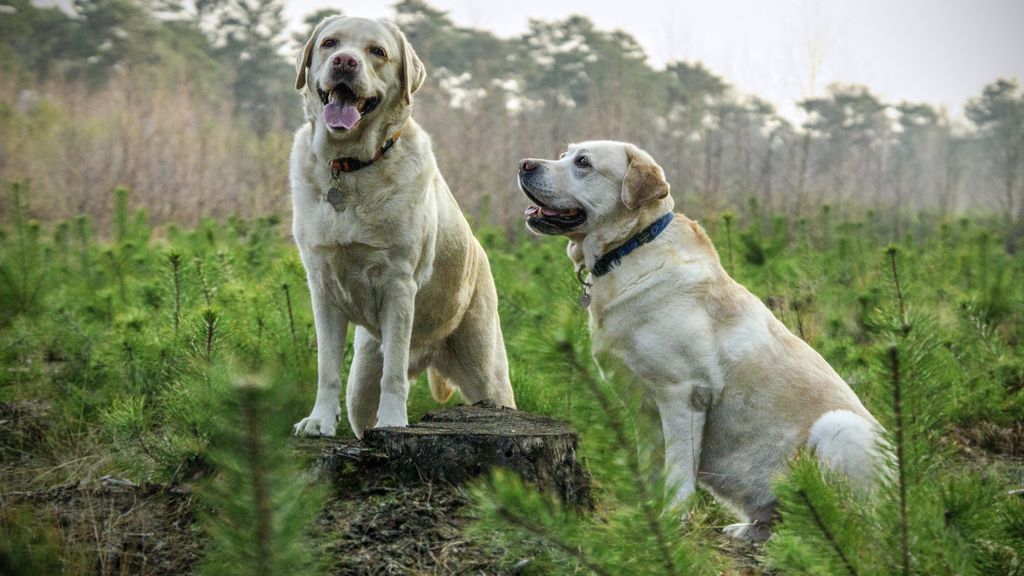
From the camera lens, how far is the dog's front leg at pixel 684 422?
3193 mm

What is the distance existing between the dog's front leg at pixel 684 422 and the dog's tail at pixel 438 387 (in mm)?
1411

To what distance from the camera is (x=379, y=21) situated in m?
3.69

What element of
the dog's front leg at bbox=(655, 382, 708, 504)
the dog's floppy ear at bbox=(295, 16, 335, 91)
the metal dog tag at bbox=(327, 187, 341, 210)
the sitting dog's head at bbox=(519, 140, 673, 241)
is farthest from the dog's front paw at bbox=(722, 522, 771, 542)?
the dog's floppy ear at bbox=(295, 16, 335, 91)

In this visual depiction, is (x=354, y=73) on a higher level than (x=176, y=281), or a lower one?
higher

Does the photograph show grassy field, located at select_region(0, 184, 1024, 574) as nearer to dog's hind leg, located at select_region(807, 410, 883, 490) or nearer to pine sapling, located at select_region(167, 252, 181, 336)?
pine sapling, located at select_region(167, 252, 181, 336)

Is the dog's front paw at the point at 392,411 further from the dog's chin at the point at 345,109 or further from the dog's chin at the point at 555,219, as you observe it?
the dog's chin at the point at 345,109

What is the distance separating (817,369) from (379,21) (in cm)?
228

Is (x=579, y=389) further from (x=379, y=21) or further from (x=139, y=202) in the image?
(x=139, y=202)

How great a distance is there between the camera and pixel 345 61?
3395 mm

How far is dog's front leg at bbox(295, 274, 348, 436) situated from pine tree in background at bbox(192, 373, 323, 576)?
2220 mm

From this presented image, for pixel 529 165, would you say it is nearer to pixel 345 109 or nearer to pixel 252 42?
pixel 345 109

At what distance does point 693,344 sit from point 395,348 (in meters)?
1.18

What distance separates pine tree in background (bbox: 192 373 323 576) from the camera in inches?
42.6

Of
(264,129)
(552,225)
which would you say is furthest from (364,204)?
(264,129)
